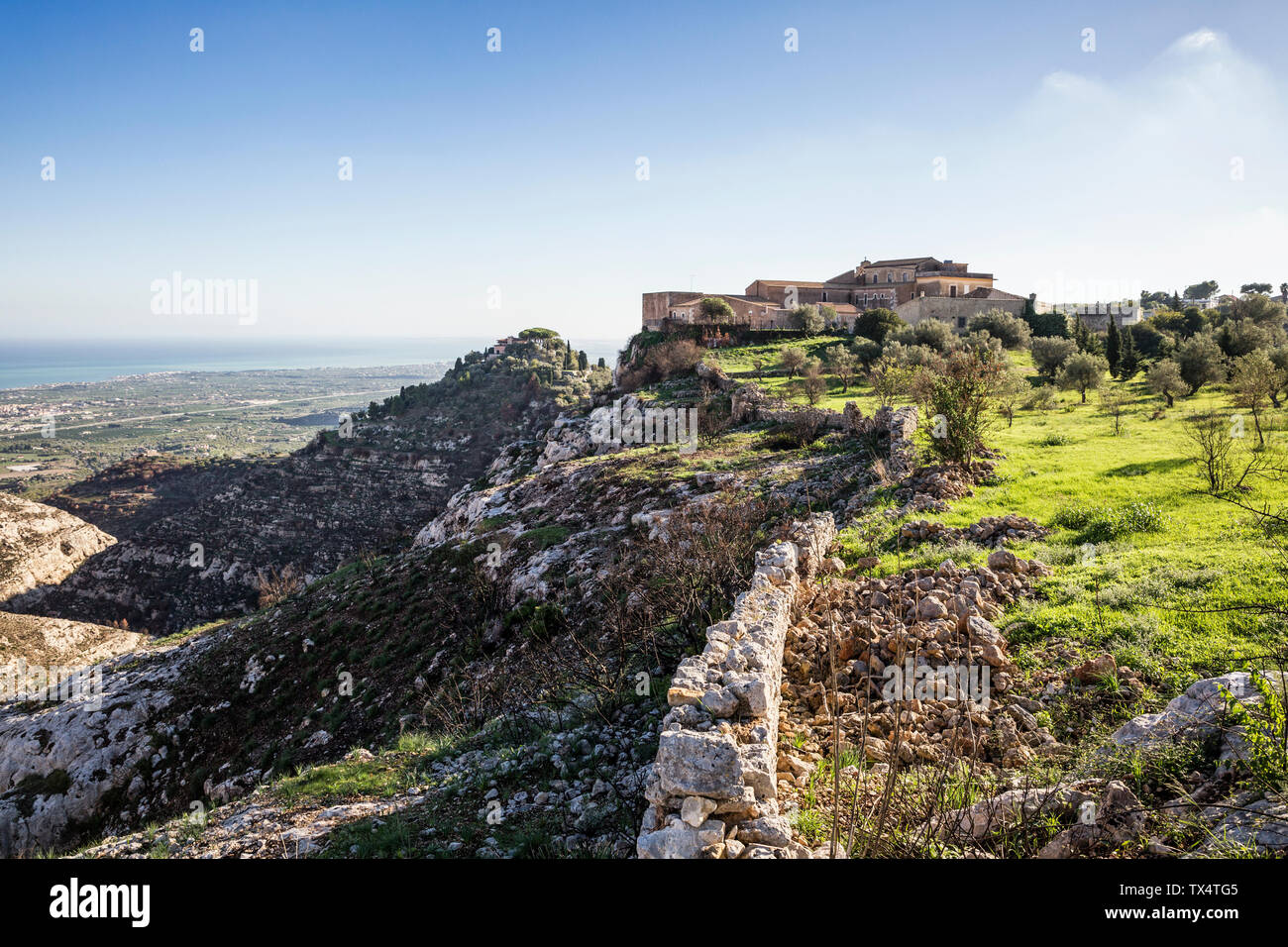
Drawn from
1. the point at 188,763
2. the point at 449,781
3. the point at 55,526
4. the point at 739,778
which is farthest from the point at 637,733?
the point at 55,526

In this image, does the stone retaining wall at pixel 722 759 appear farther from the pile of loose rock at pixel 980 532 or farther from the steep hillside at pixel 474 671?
the pile of loose rock at pixel 980 532

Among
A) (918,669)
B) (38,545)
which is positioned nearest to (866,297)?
(918,669)

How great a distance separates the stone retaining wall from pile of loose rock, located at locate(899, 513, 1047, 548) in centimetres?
484

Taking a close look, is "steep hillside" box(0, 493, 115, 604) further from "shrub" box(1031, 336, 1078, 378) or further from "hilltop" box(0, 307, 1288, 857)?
"shrub" box(1031, 336, 1078, 378)

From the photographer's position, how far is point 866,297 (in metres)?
60.1

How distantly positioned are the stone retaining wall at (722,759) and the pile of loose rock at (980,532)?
4.84m


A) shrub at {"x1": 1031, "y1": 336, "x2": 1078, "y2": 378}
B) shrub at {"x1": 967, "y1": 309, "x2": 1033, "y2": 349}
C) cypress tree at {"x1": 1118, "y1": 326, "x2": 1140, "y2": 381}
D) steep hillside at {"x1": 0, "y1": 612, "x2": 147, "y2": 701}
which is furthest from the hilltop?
shrub at {"x1": 967, "y1": 309, "x2": 1033, "y2": 349}

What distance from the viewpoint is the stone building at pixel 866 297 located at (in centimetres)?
4953

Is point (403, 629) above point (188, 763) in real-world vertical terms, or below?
above

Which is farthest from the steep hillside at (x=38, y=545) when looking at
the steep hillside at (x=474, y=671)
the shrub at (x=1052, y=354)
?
the shrub at (x=1052, y=354)
